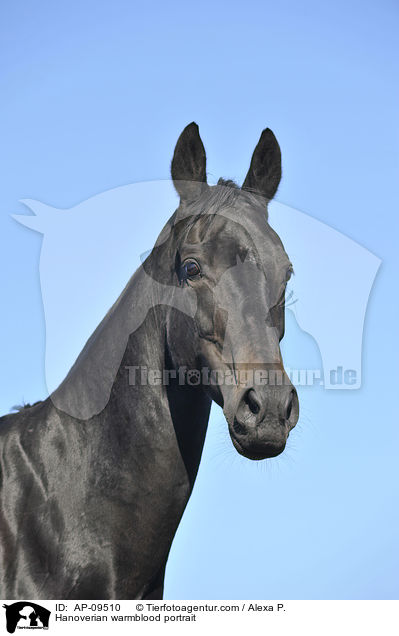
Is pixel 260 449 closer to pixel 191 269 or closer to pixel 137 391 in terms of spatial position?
pixel 137 391

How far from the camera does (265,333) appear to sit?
426cm

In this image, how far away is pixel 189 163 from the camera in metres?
5.27

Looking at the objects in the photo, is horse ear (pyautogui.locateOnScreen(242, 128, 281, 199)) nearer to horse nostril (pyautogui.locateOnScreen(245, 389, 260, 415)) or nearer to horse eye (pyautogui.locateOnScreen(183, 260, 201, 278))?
horse eye (pyautogui.locateOnScreen(183, 260, 201, 278))

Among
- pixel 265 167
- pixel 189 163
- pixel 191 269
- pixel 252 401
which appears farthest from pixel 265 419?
pixel 265 167

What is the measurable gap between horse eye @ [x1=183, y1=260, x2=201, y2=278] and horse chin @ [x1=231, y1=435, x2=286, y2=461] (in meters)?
1.17

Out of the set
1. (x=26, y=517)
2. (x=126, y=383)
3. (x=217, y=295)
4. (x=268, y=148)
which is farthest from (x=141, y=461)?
(x=268, y=148)

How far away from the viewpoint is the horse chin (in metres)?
3.96

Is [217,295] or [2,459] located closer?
[217,295]

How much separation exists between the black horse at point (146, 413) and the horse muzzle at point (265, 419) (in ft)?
0.12
